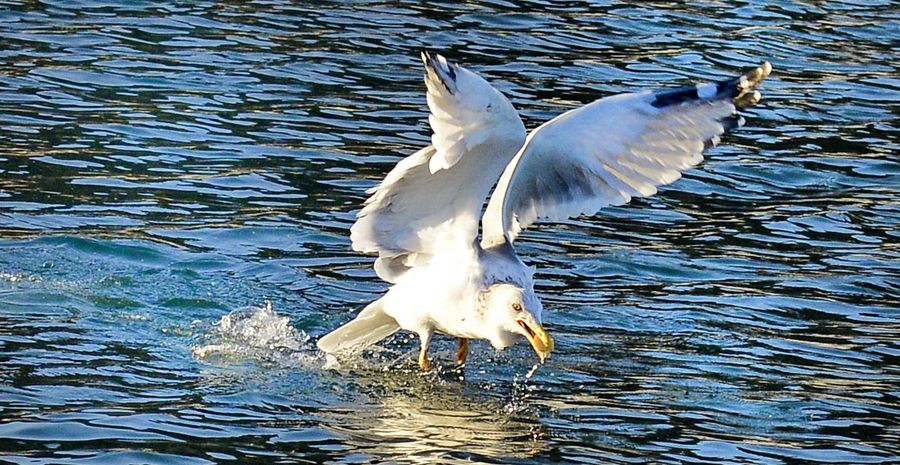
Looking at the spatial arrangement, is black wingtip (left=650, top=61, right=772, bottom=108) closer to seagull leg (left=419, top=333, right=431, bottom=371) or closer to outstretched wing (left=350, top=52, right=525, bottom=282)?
outstretched wing (left=350, top=52, right=525, bottom=282)

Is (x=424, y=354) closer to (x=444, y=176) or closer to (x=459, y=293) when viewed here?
(x=459, y=293)

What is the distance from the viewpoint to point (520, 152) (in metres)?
7.66

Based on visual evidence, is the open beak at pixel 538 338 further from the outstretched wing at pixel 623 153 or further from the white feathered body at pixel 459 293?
the outstretched wing at pixel 623 153

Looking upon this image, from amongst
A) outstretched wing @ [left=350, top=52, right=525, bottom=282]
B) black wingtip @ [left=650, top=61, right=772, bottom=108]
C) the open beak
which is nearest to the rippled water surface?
the open beak

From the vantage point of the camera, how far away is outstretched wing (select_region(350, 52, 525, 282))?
705 centimetres

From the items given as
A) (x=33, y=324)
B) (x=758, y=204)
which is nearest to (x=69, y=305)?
(x=33, y=324)

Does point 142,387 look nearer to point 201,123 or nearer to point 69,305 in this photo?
point 69,305

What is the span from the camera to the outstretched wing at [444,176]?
7.05 meters

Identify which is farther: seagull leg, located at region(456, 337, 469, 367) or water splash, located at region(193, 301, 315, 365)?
seagull leg, located at region(456, 337, 469, 367)

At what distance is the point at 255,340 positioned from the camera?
8078 mm

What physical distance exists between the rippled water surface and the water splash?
0.02m

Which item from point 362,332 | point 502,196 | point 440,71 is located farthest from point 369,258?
point 440,71

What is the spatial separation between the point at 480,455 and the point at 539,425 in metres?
0.54

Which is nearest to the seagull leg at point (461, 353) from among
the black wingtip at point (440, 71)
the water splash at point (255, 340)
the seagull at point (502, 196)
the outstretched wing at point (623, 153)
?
the seagull at point (502, 196)
